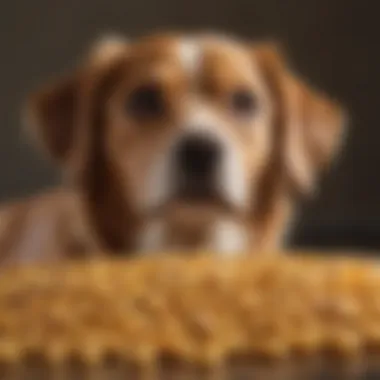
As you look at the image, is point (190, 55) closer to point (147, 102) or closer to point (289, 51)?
point (147, 102)

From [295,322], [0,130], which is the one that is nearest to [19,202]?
[0,130]

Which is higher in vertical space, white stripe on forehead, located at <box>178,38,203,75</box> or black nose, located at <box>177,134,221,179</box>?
white stripe on forehead, located at <box>178,38,203,75</box>

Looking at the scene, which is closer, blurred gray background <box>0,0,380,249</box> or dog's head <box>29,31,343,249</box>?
dog's head <box>29,31,343,249</box>

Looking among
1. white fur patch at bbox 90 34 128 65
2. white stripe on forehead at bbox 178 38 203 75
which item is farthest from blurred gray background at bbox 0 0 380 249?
white stripe on forehead at bbox 178 38 203 75

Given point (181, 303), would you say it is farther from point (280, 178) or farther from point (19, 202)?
point (19, 202)

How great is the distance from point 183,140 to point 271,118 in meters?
0.11

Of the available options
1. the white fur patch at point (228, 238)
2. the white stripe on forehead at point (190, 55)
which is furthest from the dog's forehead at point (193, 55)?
the white fur patch at point (228, 238)

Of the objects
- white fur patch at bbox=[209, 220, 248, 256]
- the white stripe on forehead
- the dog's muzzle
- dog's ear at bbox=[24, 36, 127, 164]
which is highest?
the white stripe on forehead

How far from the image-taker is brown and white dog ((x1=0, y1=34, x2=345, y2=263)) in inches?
34.8

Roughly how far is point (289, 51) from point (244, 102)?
0.31 metres

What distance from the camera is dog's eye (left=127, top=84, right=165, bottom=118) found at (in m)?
0.89

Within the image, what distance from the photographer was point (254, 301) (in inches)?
25.5

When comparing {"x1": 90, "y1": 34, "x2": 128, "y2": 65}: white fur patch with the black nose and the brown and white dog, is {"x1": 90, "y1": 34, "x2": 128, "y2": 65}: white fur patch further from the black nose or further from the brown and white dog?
the black nose

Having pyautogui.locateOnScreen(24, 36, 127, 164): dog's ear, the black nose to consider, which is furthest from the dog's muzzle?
pyautogui.locateOnScreen(24, 36, 127, 164): dog's ear
